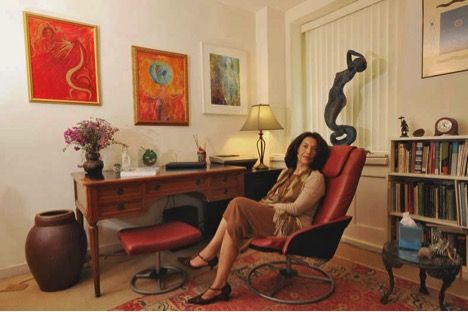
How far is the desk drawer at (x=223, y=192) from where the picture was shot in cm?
222

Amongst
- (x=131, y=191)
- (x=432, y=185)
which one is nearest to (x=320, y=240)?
(x=432, y=185)

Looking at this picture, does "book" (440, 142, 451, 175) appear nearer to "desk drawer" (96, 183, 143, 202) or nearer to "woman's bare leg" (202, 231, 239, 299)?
"woman's bare leg" (202, 231, 239, 299)

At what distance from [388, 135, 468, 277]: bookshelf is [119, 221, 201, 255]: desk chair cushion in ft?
5.28

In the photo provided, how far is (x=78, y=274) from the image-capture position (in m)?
1.94

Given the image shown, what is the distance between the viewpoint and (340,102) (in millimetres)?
2668

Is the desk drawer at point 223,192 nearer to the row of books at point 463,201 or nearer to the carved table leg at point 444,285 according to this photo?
the carved table leg at point 444,285

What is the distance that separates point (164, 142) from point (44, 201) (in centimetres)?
107

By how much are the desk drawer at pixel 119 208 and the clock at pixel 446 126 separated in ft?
7.20

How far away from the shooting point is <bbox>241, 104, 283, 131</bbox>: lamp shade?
2.88m

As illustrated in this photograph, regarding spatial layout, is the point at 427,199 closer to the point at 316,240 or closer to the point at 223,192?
the point at 316,240

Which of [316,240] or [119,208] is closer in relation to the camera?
[316,240]

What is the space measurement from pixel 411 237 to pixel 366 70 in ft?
5.76

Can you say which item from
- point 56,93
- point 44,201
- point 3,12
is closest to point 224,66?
point 56,93

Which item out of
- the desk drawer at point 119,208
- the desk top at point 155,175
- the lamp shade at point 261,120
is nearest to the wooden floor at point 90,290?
the desk drawer at point 119,208
